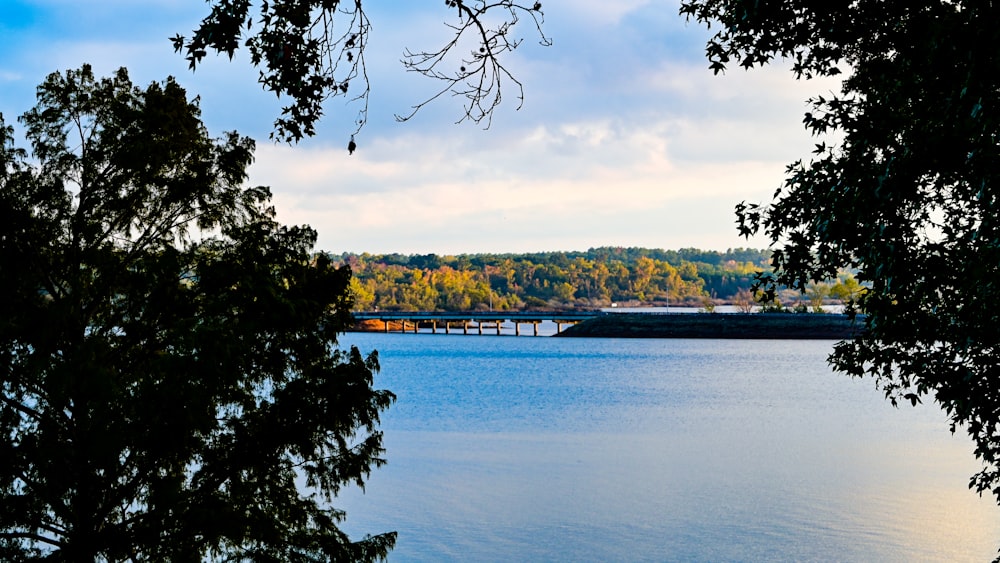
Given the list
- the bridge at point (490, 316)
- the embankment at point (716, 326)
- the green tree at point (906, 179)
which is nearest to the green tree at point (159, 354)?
the green tree at point (906, 179)

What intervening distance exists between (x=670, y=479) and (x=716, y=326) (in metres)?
106

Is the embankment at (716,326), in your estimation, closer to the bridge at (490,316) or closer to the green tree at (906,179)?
the bridge at (490,316)

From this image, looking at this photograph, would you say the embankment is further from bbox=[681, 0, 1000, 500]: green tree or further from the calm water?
bbox=[681, 0, 1000, 500]: green tree

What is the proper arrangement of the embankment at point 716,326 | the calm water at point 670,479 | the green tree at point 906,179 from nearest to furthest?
1. the green tree at point 906,179
2. the calm water at point 670,479
3. the embankment at point 716,326

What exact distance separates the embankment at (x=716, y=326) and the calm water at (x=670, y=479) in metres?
60.2

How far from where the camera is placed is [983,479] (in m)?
10.8

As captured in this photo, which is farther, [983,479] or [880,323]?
[983,479]

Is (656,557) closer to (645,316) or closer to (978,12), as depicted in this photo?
(978,12)

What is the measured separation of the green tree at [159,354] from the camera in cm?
Answer: 1281

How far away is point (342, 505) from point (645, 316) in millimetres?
114806

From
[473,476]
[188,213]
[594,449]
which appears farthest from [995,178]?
[594,449]

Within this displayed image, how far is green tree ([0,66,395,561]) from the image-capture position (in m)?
12.8

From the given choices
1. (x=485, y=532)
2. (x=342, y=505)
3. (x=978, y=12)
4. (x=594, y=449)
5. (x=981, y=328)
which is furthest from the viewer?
A: (x=594, y=449)

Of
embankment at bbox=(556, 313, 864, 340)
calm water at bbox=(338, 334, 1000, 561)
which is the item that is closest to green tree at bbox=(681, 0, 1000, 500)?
calm water at bbox=(338, 334, 1000, 561)
